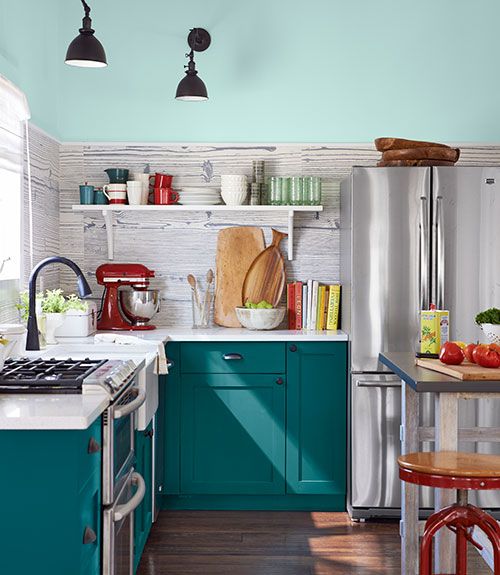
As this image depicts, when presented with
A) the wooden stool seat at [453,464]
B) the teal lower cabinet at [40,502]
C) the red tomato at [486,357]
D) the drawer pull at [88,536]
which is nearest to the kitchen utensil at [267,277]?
the red tomato at [486,357]

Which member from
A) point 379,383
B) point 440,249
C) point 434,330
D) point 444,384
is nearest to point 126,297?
point 379,383

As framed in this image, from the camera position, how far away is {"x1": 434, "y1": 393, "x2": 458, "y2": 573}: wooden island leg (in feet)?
10.3

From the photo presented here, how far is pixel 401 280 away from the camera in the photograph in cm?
463

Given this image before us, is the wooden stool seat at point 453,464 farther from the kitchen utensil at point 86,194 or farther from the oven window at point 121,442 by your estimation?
the kitchen utensil at point 86,194

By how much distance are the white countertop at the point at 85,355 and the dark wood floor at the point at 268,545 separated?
0.91 metres

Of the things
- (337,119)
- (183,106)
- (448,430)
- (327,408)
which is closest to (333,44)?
(337,119)

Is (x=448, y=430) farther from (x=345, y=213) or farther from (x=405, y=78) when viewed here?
(x=405, y=78)

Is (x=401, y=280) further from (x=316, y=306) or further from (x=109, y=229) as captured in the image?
(x=109, y=229)

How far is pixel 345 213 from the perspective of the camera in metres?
4.94

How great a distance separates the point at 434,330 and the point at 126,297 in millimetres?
2012

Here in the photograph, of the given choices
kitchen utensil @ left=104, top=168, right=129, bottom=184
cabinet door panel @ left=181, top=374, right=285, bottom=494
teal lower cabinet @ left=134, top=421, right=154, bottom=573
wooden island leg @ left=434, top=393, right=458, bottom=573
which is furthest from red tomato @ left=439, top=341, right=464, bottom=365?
kitchen utensil @ left=104, top=168, right=129, bottom=184

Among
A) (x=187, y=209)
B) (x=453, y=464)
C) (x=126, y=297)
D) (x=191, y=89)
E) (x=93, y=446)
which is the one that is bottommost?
(x=453, y=464)

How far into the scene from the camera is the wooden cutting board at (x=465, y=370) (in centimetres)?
308

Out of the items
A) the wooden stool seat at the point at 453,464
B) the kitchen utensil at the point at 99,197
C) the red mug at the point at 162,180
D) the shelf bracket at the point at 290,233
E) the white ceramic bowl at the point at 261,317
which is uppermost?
the red mug at the point at 162,180
